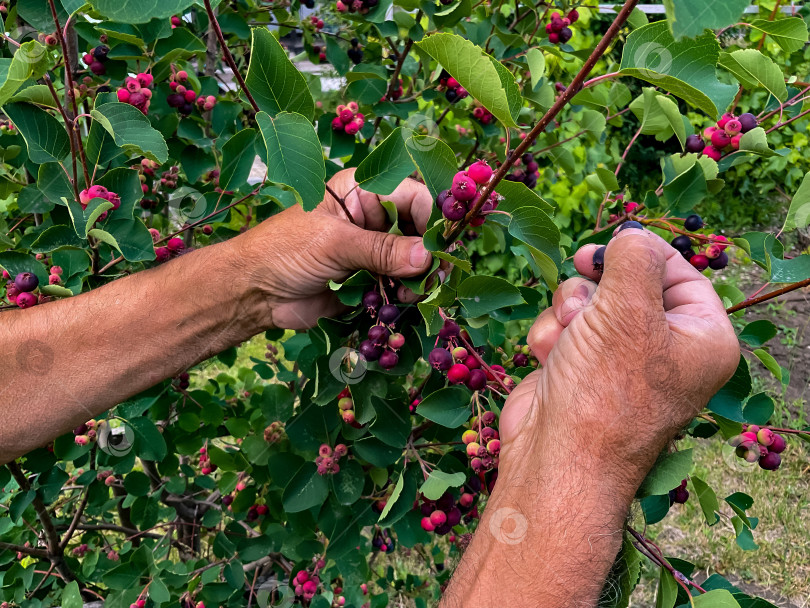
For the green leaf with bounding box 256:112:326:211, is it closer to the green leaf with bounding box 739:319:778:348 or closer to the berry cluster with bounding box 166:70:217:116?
the berry cluster with bounding box 166:70:217:116

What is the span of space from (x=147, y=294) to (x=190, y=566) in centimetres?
98

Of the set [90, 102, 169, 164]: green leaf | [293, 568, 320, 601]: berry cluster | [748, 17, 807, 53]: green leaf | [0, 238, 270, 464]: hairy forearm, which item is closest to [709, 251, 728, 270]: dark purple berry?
[748, 17, 807, 53]: green leaf

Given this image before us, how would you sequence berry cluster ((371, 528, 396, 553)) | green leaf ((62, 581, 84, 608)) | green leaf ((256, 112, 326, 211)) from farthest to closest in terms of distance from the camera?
1. berry cluster ((371, 528, 396, 553))
2. green leaf ((62, 581, 84, 608))
3. green leaf ((256, 112, 326, 211))

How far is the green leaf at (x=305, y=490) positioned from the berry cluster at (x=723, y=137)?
1.26 metres

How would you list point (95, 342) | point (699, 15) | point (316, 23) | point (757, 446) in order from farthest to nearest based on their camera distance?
point (316, 23), point (95, 342), point (757, 446), point (699, 15)

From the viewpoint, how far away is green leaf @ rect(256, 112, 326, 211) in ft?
3.12

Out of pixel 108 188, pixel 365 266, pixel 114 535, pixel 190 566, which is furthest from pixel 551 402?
pixel 114 535

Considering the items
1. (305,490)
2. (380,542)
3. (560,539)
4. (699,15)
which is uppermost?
(699,15)

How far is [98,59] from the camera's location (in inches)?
62.4

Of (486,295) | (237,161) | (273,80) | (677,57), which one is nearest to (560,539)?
(486,295)

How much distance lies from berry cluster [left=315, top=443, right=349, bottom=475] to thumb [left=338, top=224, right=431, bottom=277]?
0.50 m

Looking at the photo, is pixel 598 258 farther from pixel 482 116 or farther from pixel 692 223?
pixel 482 116

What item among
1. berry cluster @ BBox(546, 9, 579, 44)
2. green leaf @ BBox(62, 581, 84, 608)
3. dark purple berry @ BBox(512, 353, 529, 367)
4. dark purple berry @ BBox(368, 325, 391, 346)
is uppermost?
berry cluster @ BBox(546, 9, 579, 44)

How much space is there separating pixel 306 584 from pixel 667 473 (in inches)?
51.3
